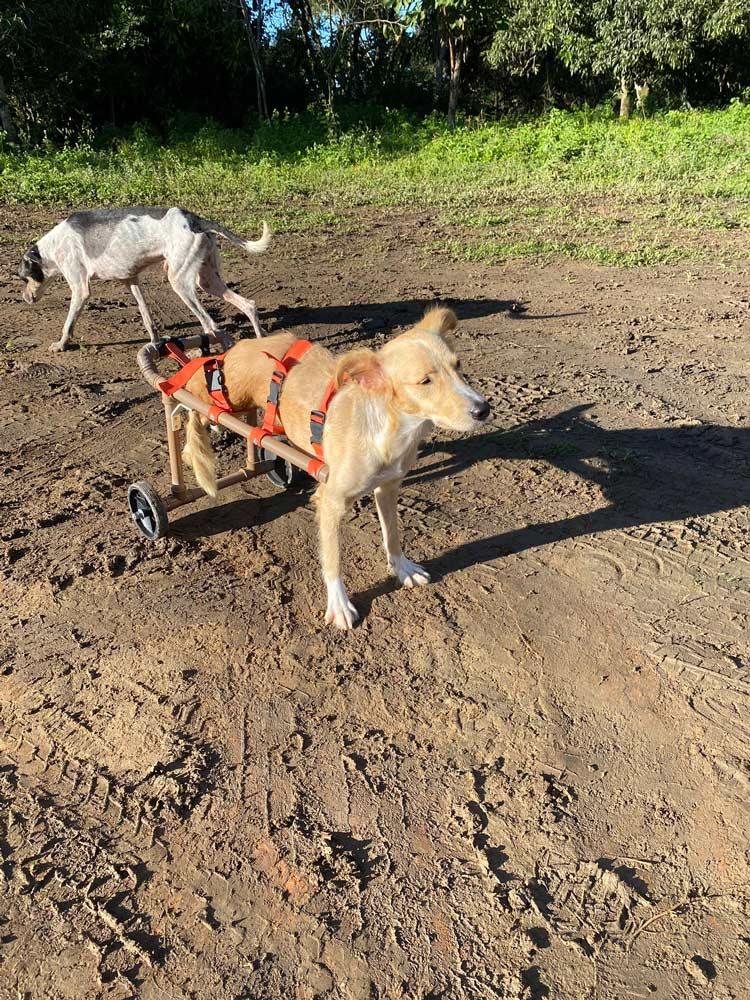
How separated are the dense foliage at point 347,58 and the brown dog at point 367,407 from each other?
2062 centimetres

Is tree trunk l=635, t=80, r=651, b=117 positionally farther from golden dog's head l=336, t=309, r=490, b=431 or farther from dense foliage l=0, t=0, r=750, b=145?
golden dog's head l=336, t=309, r=490, b=431

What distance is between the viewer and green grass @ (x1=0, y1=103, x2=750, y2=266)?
1220 centimetres

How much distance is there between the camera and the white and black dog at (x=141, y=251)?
846cm

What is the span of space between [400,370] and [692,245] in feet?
31.0

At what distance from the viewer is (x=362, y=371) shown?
3.40 metres

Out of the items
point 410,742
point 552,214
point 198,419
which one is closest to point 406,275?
point 552,214

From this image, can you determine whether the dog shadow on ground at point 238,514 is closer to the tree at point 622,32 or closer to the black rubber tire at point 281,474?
the black rubber tire at point 281,474

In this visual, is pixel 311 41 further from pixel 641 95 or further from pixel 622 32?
pixel 641 95

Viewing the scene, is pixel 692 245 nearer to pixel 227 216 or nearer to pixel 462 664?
pixel 227 216

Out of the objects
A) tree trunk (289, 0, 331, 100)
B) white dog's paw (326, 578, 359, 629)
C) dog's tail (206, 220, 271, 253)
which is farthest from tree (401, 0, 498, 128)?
white dog's paw (326, 578, 359, 629)

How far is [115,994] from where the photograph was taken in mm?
2416

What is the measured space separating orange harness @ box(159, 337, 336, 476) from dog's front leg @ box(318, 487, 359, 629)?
296 mm

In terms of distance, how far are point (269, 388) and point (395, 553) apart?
119 centimetres

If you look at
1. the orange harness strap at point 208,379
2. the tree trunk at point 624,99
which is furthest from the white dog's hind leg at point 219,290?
the tree trunk at point 624,99
